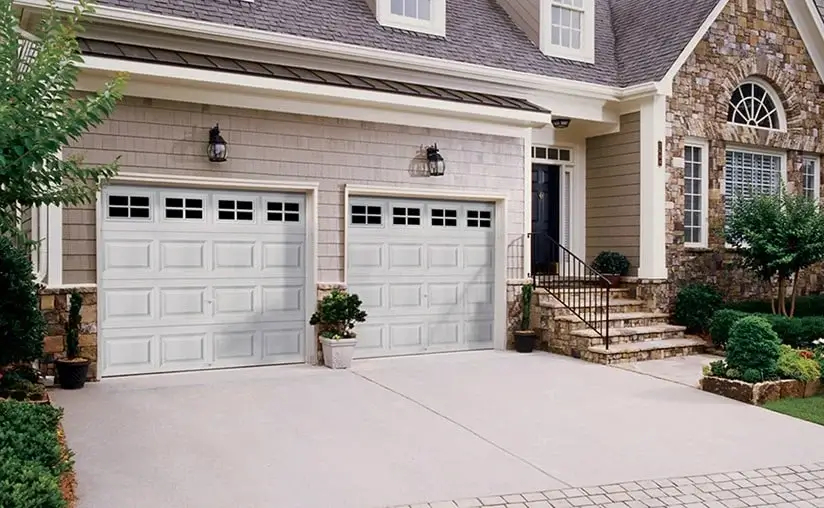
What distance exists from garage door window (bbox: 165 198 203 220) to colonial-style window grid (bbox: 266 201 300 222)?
901 millimetres

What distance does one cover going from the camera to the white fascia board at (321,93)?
8336 millimetres

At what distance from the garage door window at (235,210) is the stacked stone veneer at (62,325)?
1.80 m

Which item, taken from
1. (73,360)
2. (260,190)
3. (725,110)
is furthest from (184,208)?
(725,110)

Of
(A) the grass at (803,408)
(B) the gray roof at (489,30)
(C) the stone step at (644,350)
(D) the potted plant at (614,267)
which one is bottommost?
(A) the grass at (803,408)

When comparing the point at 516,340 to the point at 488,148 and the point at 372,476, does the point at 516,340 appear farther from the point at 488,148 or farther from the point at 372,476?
the point at 372,476

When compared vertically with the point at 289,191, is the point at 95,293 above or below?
below

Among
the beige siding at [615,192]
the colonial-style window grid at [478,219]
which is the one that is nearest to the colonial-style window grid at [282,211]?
the colonial-style window grid at [478,219]

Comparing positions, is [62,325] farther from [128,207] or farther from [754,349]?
[754,349]

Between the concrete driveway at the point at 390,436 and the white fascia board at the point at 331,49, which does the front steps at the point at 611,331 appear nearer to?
the concrete driveway at the point at 390,436

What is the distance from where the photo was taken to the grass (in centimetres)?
750

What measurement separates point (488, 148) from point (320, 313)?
3.67 m

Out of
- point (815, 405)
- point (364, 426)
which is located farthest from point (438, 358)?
point (815, 405)

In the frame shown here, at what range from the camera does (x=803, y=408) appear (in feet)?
25.8

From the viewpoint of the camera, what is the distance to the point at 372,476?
17.7 feet
